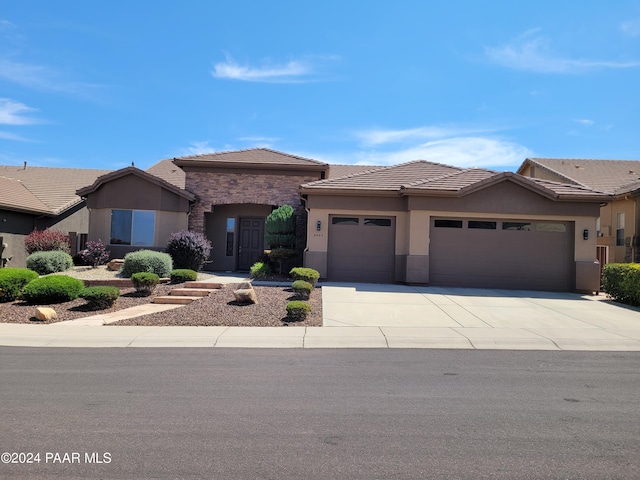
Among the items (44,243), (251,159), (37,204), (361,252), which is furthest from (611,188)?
(37,204)

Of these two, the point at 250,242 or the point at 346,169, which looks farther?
the point at 346,169

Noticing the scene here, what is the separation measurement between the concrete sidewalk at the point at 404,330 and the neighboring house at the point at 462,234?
3162 millimetres

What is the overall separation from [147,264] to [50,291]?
11.0 feet

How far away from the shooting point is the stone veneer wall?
19688 mm

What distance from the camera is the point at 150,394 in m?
5.46

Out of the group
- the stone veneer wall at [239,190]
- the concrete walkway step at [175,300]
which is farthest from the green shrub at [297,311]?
the stone veneer wall at [239,190]

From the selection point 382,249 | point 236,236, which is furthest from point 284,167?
point 382,249

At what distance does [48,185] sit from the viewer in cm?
2542

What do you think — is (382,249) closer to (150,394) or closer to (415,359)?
(415,359)

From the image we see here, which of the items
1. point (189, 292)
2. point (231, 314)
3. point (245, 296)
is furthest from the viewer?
point (189, 292)

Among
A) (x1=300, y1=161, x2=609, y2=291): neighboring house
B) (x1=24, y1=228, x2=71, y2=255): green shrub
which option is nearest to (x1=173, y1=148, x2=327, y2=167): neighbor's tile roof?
(x1=300, y1=161, x2=609, y2=291): neighboring house

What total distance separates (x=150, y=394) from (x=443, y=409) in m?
3.44

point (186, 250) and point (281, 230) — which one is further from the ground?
point (281, 230)

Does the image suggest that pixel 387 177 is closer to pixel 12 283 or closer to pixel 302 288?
pixel 302 288
